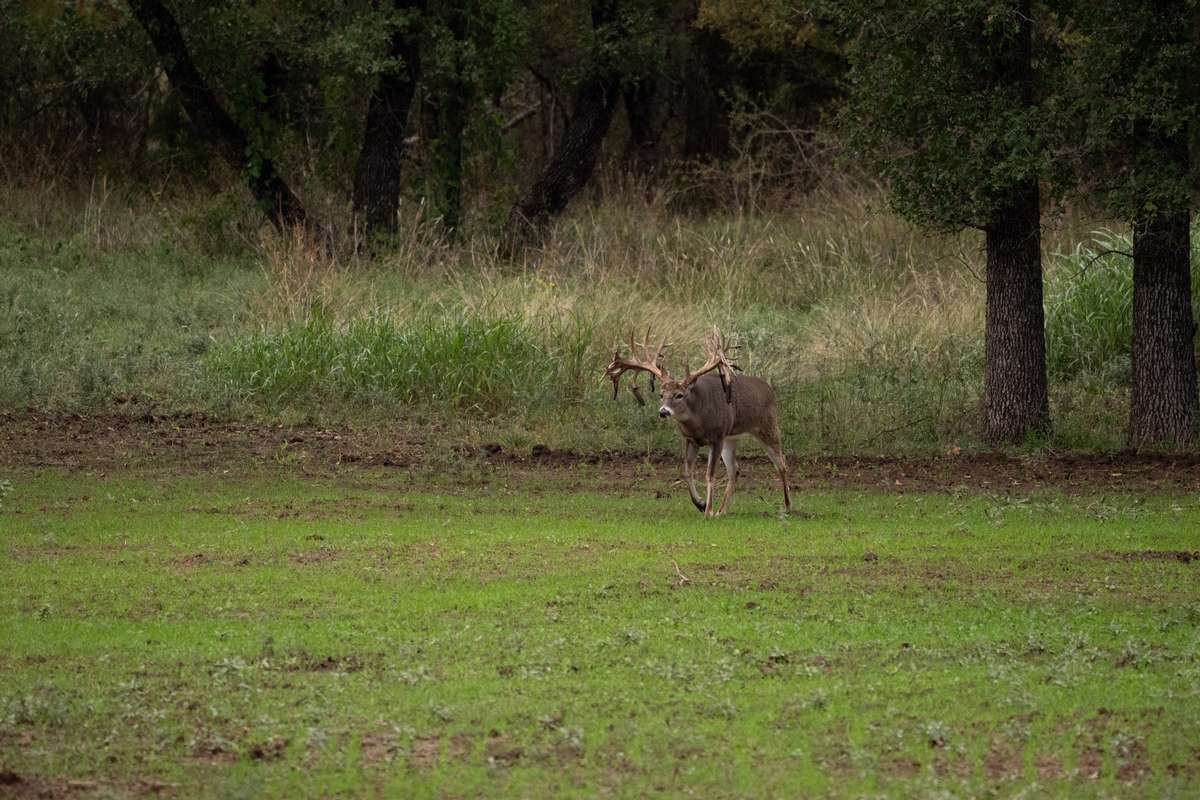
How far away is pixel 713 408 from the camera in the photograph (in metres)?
13.4

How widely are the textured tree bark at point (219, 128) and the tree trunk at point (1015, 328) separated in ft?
37.9

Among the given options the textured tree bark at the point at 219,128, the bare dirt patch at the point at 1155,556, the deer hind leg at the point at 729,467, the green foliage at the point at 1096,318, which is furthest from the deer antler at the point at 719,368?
the textured tree bark at the point at 219,128

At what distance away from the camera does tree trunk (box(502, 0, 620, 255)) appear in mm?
27703

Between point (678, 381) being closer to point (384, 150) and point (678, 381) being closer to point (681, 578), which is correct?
point (681, 578)

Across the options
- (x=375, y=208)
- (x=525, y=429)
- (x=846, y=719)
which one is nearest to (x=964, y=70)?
(x=525, y=429)

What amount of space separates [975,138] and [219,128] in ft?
43.6

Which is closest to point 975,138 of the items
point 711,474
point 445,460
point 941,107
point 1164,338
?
point 941,107

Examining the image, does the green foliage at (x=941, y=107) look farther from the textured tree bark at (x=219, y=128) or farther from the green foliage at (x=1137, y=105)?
the textured tree bark at (x=219, y=128)

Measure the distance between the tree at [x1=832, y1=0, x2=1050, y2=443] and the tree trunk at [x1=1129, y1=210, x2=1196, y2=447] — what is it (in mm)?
901

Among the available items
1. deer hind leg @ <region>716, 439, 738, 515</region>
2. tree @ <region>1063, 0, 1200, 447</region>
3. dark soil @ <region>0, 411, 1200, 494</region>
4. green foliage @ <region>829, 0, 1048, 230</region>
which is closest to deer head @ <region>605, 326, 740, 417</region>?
deer hind leg @ <region>716, 439, 738, 515</region>

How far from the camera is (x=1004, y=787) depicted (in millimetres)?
6762

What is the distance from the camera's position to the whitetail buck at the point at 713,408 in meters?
13.2

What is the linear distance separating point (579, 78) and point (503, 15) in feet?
10.6

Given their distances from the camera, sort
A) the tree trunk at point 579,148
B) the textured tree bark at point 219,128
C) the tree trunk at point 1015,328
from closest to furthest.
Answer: the tree trunk at point 1015,328 → the textured tree bark at point 219,128 → the tree trunk at point 579,148
